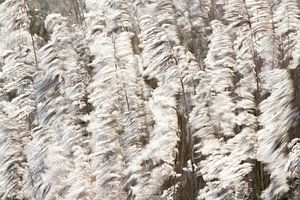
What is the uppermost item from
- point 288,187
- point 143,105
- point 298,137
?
point 143,105

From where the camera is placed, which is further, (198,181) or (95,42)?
(95,42)

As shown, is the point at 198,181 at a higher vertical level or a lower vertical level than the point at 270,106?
lower

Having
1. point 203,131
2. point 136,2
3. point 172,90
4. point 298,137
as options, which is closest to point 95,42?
point 136,2

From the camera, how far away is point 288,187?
2.97 meters

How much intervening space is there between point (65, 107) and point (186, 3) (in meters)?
1.08

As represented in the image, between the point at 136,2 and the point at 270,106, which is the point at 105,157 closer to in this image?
the point at 270,106

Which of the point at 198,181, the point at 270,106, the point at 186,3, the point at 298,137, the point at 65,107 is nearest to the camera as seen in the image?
the point at 270,106

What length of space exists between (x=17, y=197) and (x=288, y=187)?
4.61 feet

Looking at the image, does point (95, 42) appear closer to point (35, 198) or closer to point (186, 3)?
point (186, 3)

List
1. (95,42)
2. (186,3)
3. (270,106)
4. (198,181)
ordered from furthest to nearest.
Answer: (186,3) → (95,42) → (198,181) → (270,106)

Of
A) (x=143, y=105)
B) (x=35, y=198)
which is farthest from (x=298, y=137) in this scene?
(x=35, y=198)

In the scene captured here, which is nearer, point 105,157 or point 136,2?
point 105,157

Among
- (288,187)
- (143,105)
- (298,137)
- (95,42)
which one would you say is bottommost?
(288,187)

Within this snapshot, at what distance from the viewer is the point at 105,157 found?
3352 mm
